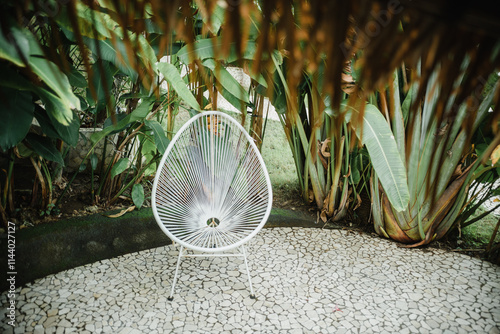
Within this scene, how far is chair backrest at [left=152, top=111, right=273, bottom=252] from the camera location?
5.99 feet

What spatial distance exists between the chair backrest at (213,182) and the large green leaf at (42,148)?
51 cm

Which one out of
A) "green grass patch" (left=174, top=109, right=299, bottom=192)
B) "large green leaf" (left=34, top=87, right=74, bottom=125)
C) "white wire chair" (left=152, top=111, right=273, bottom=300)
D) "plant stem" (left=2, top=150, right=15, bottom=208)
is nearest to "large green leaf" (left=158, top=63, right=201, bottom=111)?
"white wire chair" (left=152, top=111, right=273, bottom=300)

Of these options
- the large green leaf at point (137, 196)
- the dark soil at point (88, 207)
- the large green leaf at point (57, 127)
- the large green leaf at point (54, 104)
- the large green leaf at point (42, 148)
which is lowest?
the dark soil at point (88, 207)

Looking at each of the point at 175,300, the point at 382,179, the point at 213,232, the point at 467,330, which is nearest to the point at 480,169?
the point at 382,179

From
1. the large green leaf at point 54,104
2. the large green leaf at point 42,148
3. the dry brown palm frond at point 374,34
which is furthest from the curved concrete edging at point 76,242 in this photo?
the dry brown palm frond at point 374,34

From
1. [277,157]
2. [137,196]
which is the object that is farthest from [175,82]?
[277,157]

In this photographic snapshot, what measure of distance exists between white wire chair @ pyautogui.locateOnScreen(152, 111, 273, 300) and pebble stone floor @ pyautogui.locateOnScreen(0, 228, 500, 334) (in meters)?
0.23

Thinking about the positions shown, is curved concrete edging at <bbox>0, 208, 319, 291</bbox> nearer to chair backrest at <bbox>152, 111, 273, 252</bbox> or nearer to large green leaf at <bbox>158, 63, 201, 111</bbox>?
chair backrest at <bbox>152, 111, 273, 252</bbox>

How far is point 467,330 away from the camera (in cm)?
157

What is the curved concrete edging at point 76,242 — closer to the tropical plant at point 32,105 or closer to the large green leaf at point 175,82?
the tropical plant at point 32,105

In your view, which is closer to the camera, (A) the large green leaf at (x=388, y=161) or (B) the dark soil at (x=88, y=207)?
(A) the large green leaf at (x=388, y=161)

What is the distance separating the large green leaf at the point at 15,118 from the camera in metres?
1.20

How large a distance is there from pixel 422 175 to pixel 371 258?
643mm

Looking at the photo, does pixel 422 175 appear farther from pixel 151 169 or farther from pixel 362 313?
pixel 151 169
